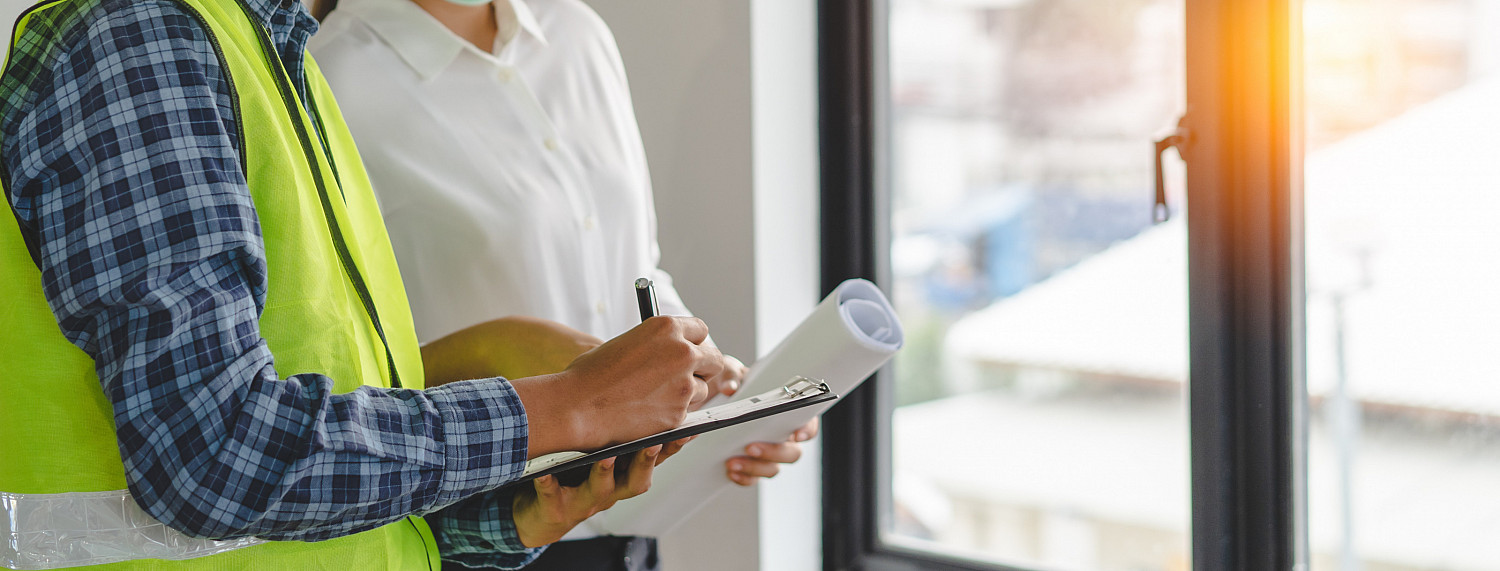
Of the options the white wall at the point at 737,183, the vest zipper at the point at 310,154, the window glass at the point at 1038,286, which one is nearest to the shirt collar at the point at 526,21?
the white wall at the point at 737,183

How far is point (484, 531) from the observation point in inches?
32.6

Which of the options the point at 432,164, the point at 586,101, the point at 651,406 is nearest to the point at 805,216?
the point at 586,101

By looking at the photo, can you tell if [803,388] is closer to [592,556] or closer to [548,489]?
[548,489]

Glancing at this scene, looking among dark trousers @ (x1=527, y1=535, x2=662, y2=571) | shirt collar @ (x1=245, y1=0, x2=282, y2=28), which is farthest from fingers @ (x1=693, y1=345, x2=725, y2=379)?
dark trousers @ (x1=527, y1=535, x2=662, y2=571)

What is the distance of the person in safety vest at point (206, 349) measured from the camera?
51 cm

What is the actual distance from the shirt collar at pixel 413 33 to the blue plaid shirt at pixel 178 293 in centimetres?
45

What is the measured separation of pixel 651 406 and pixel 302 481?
0.63 ft

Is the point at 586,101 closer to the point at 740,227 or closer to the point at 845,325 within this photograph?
the point at 740,227

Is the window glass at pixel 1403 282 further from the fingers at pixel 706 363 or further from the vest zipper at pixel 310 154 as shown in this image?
the vest zipper at pixel 310 154

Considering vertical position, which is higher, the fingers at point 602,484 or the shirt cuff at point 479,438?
the shirt cuff at point 479,438

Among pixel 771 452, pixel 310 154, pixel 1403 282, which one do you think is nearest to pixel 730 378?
pixel 771 452

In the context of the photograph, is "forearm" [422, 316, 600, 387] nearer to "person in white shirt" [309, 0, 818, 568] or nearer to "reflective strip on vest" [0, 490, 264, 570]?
"person in white shirt" [309, 0, 818, 568]

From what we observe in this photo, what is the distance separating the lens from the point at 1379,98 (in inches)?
44.9

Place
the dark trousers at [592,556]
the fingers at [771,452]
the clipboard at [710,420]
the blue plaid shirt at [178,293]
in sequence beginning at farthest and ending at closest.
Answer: the dark trousers at [592,556] → the fingers at [771,452] → the clipboard at [710,420] → the blue plaid shirt at [178,293]
